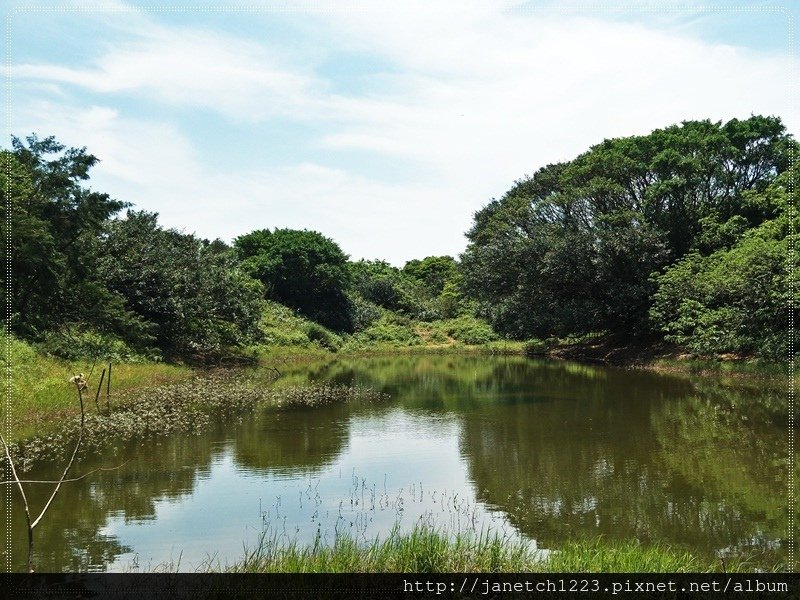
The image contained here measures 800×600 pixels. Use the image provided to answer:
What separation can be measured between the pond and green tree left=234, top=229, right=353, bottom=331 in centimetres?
3447

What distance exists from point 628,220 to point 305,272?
28.9 meters

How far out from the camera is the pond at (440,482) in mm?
9586

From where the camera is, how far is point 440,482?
43.0ft

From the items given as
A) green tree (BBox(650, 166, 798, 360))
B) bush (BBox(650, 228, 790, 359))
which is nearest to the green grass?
green tree (BBox(650, 166, 798, 360))

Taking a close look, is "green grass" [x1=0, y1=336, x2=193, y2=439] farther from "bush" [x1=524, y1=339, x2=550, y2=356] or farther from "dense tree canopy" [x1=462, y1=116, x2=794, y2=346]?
"bush" [x1=524, y1=339, x2=550, y2=356]

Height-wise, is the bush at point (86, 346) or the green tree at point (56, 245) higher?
the green tree at point (56, 245)

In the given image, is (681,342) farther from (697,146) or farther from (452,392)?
(452,392)

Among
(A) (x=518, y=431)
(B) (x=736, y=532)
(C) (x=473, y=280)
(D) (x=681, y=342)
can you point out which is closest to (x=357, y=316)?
(C) (x=473, y=280)

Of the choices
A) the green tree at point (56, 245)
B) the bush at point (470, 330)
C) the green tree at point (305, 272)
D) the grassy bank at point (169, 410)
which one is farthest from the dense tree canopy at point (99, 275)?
the bush at point (470, 330)

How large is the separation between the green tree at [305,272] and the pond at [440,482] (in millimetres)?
34469

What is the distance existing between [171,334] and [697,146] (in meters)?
29.7

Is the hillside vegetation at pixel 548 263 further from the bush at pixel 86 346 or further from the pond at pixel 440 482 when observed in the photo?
the pond at pixel 440 482

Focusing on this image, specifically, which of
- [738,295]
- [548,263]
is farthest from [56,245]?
[738,295]

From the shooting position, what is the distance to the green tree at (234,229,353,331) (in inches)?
2205
